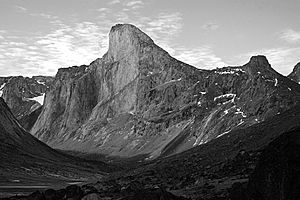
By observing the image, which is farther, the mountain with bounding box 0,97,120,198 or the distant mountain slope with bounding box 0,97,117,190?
the distant mountain slope with bounding box 0,97,117,190

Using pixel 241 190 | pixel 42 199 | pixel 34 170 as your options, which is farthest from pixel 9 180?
pixel 241 190

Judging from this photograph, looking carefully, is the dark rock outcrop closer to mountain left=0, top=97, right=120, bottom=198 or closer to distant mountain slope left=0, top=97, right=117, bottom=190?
mountain left=0, top=97, right=120, bottom=198

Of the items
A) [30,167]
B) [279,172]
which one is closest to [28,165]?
[30,167]

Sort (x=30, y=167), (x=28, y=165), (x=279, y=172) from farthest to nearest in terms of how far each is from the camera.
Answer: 1. (x=28, y=165)
2. (x=30, y=167)
3. (x=279, y=172)

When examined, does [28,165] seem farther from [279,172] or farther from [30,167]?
[279,172]

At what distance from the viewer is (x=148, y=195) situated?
39.6 metres

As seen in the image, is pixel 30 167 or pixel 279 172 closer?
pixel 279 172

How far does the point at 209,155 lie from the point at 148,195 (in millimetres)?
92209

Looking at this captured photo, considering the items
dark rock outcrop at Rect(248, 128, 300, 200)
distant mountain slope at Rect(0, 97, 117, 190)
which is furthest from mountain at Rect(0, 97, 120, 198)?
dark rock outcrop at Rect(248, 128, 300, 200)

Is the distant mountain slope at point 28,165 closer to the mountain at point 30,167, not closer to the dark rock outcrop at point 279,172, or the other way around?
the mountain at point 30,167

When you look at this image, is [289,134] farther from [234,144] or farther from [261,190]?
[234,144]

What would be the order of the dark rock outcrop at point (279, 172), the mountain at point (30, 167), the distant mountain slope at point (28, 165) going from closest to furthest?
the dark rock outcrop at point (279, 172), the mountain at point (30, 167), the distant mountain slope at point (28, 165)

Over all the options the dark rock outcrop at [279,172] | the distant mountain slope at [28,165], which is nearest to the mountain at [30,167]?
the distant mountain slope at [28,165]

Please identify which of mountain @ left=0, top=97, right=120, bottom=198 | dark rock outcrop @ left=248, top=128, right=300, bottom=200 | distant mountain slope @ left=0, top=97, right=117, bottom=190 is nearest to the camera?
dark rock outcrop @ left=248, top=128, right=300, bottom=200
